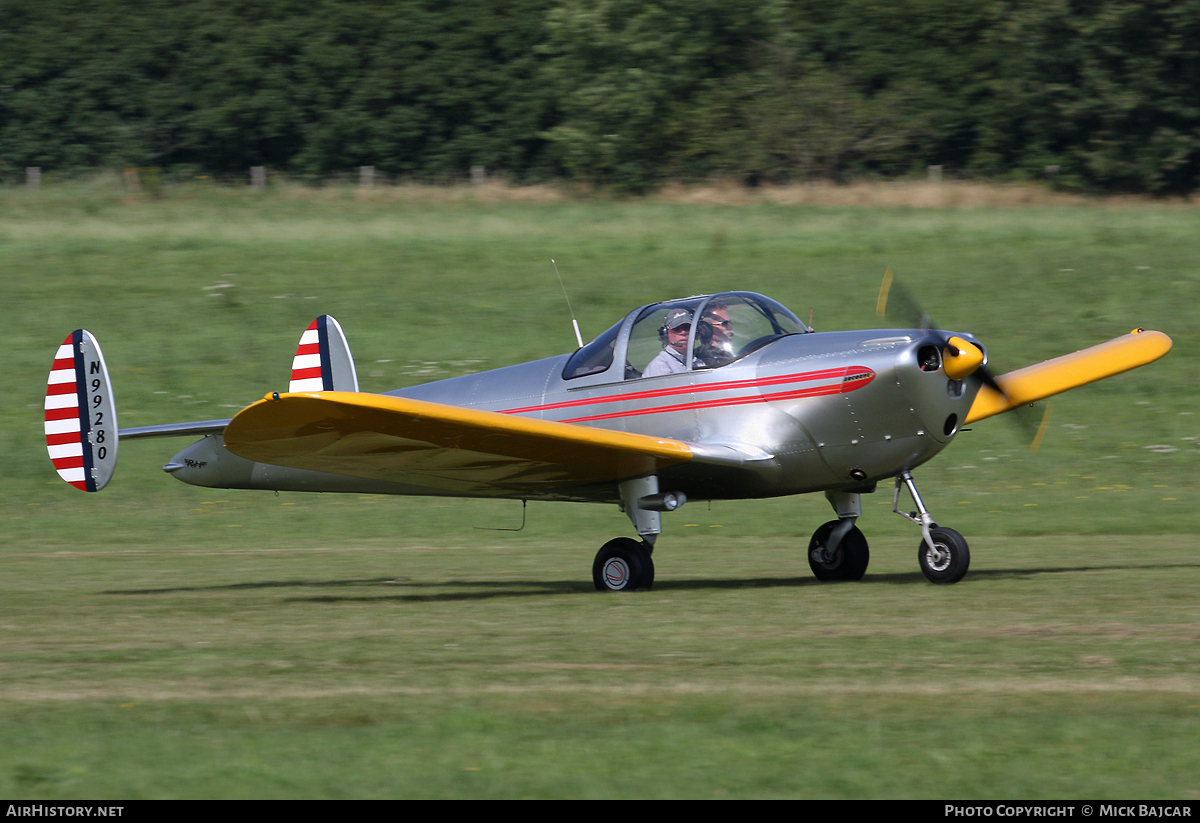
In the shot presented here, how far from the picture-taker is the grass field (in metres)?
5.20

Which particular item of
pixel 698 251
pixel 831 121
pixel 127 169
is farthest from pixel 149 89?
pixel 698 251

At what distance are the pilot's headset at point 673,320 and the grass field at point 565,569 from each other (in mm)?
2171

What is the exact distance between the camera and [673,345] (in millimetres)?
11461

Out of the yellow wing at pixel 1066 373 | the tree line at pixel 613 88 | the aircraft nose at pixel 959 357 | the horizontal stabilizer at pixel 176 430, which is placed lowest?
the horizontal stabilizer at pixel 176 430

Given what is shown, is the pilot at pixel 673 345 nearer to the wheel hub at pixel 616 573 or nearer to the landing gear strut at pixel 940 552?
the wheel hub at pixel 616 573

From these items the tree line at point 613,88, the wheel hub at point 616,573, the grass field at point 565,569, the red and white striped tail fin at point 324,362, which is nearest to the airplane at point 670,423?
the wheel hub at point 616,573

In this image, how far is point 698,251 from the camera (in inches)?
1243

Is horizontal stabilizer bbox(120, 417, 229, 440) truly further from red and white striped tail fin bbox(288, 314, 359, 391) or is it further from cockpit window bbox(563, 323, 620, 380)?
cockpit window bbox(563, 323, 620, 380)

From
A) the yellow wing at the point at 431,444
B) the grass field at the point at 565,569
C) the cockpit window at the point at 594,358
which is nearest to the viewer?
the grass field at the point at 565,569

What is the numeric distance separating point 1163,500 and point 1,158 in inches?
1996

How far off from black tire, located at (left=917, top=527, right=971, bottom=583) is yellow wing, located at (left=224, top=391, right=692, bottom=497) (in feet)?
6.66

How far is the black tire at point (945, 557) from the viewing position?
1047 cm

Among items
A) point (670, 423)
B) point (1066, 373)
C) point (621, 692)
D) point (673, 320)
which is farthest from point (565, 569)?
point (621, 692)
